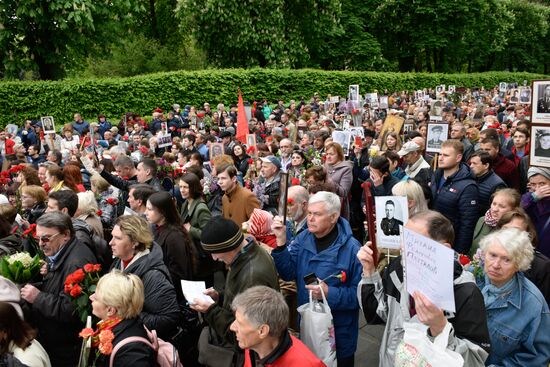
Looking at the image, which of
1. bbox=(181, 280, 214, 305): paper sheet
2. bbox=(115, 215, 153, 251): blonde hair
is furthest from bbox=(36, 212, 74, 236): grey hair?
bbox=(181, 280, 214, 305): paper sheet

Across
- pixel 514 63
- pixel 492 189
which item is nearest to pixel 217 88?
pixel 492 189

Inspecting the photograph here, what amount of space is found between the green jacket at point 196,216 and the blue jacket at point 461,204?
9.13 ft

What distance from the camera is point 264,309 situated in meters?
2.72

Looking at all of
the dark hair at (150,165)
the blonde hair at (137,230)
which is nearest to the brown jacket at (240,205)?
the dark hair at (150,165)

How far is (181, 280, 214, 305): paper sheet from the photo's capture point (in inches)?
137

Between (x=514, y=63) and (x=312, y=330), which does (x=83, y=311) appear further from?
(x=514, y=63)

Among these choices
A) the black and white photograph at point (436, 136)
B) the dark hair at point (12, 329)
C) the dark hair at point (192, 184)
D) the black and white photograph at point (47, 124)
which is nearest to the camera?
the dark hair at point (12, 329)

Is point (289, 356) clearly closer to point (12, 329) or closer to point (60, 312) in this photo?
point (12, 329)

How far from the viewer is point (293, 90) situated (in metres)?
26.0

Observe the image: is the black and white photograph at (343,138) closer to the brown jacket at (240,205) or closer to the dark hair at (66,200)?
the brown jacket at (240,205)

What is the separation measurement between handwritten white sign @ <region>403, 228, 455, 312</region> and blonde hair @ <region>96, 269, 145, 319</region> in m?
1.77

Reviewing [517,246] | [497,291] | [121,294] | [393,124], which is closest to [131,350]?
[121,294]

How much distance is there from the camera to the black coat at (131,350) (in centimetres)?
305

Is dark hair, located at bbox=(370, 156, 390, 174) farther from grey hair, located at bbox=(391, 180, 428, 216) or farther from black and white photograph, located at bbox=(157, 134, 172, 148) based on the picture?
black and white photograph, located at bbox=(157, 134, 172, 148)
